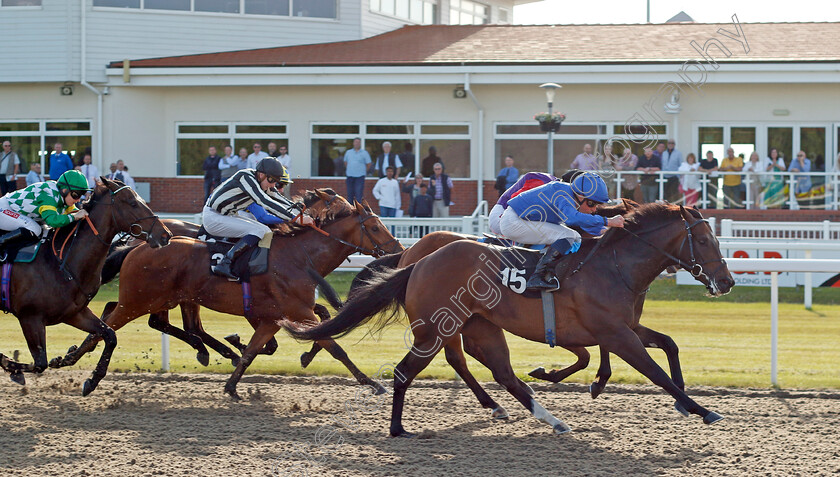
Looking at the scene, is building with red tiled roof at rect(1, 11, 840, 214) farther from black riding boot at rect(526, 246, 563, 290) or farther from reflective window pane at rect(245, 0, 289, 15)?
black riding boot at rect(526, 246, 563, 290)

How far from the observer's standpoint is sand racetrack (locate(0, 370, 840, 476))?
4812 mm

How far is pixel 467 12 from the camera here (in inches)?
910

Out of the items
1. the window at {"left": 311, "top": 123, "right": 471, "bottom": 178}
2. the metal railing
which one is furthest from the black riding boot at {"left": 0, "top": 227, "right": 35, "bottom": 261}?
the window at {"left": 311, "top": 123, "right": 471, "bottom": 178}

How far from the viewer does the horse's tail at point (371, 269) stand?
20.4 ft

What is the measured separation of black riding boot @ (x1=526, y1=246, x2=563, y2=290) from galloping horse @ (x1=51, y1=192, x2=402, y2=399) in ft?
5.49

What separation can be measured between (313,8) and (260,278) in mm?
13231

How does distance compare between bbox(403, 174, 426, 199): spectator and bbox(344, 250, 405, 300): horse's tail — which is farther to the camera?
bbox(403, 174, 426, 199): spectator

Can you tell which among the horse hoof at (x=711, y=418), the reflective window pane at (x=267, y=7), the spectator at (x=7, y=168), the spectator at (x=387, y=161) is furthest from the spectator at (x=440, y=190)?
the horse hoof at (x=711, y=418)

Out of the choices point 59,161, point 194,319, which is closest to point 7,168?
point 59,161

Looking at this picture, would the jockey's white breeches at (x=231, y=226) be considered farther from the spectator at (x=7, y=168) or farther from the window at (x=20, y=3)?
the window at (x=20, y=3)

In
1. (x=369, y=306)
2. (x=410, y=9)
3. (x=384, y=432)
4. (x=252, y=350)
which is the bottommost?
(x=384, y=432)

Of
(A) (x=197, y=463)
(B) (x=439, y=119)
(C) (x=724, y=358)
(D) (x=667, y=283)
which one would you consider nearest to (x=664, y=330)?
(C) (x=724, y=358)

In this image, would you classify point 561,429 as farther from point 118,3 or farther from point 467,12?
point 467,12

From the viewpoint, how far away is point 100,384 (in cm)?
718
